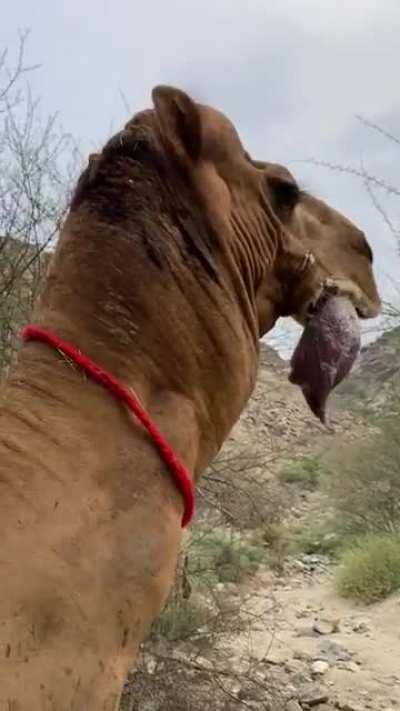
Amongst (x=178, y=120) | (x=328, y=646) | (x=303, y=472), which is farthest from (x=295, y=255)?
(x=303, y=472)

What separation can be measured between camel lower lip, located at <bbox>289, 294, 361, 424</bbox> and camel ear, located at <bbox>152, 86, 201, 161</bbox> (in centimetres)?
42

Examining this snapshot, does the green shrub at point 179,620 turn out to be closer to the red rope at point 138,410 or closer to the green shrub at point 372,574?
the red rope at point 138,410

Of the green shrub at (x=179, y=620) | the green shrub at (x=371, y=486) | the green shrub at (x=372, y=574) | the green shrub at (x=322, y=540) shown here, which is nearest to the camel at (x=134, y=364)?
the green shrub at (x=179, y=620)

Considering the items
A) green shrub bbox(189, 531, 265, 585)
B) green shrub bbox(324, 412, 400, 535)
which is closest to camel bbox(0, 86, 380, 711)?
→ green shrub bbox(189, 531, 265, 585)

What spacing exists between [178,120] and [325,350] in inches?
20.8

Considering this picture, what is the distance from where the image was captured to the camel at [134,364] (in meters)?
1.48

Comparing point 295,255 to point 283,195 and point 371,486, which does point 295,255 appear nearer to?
point 283,195

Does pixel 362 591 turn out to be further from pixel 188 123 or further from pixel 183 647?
pixel 188 123

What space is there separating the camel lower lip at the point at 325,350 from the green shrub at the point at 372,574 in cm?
1233

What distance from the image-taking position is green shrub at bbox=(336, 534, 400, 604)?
1430cm

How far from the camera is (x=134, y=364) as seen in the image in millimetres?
1785

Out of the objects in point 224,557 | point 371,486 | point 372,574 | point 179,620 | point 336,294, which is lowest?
point 372,574

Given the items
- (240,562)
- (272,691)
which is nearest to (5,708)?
(272,691)

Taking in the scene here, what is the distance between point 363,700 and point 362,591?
516 cm
